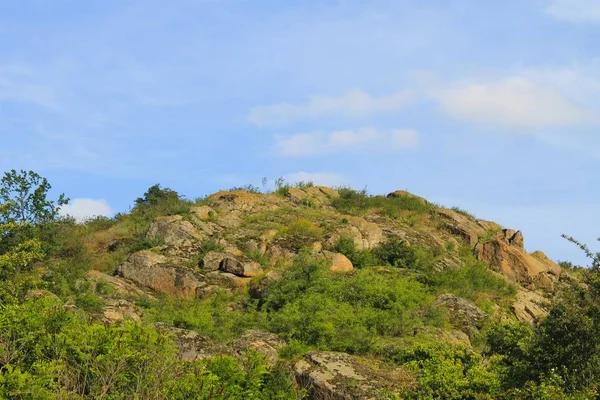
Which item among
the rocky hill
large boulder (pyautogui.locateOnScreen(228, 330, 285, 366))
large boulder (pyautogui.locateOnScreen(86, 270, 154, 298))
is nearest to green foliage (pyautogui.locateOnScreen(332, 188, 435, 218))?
the rocky hill

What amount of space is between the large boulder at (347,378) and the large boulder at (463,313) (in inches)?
323

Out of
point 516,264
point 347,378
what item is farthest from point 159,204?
point 347,378

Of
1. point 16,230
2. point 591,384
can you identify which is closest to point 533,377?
point 591,384

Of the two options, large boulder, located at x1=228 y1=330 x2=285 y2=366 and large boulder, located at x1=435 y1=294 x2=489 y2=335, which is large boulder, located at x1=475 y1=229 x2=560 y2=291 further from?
large boulder, located at x1=228 y1=330 x2=285 y2=366

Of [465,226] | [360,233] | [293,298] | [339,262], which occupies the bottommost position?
[293,298]

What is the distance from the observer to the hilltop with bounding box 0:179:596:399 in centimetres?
1798

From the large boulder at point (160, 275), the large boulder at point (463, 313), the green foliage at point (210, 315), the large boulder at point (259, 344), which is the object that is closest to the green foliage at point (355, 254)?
the large boulder at point (463, 313)

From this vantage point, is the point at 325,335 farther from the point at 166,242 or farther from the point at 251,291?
the point at 166,242

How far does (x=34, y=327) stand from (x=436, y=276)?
22.7 meters

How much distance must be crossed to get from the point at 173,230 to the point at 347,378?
2000cm

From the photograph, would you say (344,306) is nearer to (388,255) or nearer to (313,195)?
(388,255)

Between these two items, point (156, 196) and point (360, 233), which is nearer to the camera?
point (360, 233)

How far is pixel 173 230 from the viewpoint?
3969cm

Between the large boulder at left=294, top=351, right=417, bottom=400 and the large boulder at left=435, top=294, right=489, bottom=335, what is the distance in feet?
26.9
